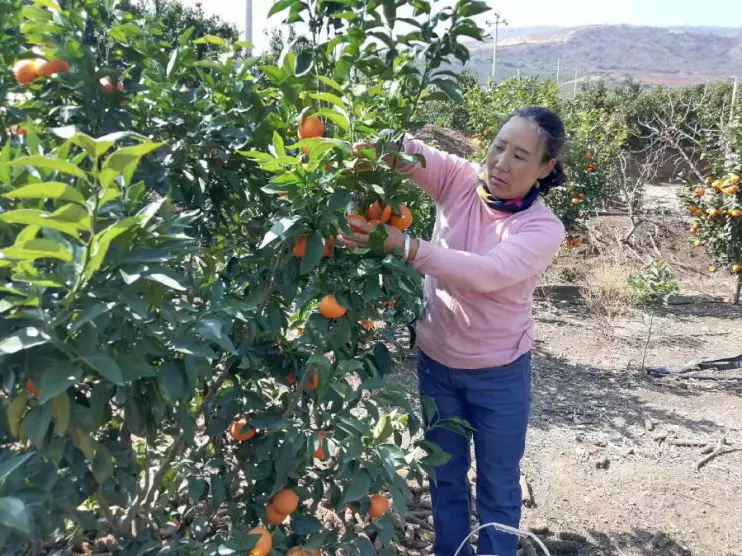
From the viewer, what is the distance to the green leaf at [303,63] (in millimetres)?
1228

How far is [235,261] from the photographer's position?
144cm

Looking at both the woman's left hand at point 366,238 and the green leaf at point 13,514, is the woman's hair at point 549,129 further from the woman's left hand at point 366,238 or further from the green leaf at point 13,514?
the green leaf at point 13,514

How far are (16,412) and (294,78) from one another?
29.9 inches

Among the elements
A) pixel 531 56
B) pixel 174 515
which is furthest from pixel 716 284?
pixel 531 56

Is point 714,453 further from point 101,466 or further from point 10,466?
point 10,466

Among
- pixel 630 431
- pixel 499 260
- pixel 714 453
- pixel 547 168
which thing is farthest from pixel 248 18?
pixel 499 260

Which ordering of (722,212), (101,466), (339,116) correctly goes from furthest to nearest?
(722,212), (339,116), (101,466)

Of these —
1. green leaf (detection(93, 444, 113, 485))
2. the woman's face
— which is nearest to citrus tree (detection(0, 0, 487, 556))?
green leaf (detection(93, 444, 113, 485))

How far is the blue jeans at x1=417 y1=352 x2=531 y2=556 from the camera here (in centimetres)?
174

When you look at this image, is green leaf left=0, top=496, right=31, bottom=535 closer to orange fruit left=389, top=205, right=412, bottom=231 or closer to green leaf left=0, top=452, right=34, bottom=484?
green leaf left=0, top=452, right=34, bottom=484

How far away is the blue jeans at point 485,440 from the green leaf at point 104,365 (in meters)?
1.13

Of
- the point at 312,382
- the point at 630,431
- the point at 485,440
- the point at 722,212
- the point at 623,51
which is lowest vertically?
the point at 630,431

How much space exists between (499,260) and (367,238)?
0.39 m

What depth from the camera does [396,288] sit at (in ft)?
4.13
